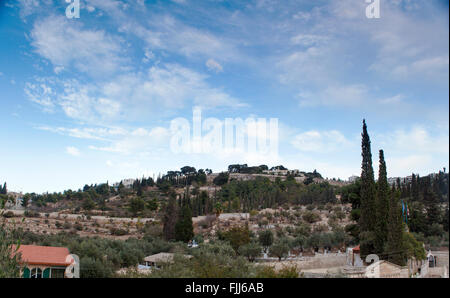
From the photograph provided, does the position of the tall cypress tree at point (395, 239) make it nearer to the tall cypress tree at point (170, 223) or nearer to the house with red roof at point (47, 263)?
the house with red roof at point (47, 263)

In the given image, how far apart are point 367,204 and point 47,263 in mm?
16669

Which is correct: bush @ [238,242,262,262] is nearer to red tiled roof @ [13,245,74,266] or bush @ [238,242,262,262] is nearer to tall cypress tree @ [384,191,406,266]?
tall cypress tree @ [384,191,406,266]

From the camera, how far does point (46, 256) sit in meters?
16.9

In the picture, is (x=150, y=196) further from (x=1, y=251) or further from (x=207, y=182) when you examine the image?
(x=1, y=251)

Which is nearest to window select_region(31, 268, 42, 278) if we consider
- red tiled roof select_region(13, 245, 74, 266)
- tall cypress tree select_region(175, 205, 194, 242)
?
red tiled roof select_region(13, 245, 74, 266)

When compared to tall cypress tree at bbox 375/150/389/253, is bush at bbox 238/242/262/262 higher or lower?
lower

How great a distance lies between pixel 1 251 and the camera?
8.71 metres

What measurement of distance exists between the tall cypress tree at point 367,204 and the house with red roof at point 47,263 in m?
14.9

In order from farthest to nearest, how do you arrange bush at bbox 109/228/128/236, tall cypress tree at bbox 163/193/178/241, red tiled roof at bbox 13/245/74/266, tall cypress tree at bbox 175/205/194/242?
bush at bbox 109/228/128/236 → tall cypress tree at bbox 163/193/178/241 → tall cypress tree at bbox 175/205/194/242 → red tiled roof at bbox 13/245/74/266

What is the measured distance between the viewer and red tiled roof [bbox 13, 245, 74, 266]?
16144mm

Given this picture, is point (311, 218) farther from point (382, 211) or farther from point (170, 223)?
point (382, 211)

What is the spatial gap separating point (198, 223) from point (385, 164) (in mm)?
29752

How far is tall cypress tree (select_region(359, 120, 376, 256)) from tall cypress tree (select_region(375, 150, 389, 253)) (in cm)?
38
